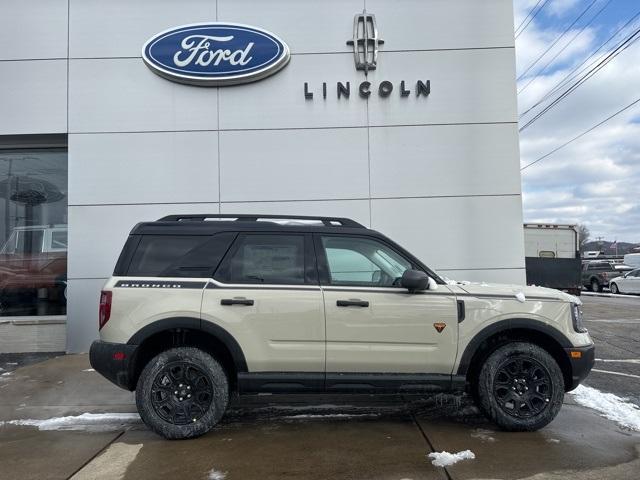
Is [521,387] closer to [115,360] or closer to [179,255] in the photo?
[179,255]

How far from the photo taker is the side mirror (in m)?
4.68

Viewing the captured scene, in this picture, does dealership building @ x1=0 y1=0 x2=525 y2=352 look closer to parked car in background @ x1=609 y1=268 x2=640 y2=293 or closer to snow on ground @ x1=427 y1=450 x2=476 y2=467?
snow on ground @ x1=427 y1=450 x2=476 y2=467

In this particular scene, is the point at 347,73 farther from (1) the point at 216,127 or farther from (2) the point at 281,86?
(1) the point at 216,127

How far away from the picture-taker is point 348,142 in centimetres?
948

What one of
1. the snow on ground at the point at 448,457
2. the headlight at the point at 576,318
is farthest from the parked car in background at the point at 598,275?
the snow on ground at the point at 448,457

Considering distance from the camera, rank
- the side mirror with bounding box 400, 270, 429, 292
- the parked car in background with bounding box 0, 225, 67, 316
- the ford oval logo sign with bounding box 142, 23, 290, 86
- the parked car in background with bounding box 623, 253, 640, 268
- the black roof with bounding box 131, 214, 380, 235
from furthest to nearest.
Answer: the parked car in background with bounding box 623, 253, 640, 268, the parked car in background with bounding box 0, 225, 67, 316, the ford oval logo sign with bounding box 142, 23, 290, 86, the black roof with bounding box 131, 214, 380, 235, the side mirror with bounding box 400, 270, 429, 292

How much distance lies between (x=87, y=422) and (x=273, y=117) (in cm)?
604

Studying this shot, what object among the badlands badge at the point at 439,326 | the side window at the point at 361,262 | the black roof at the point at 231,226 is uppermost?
the black roof at the point at 231,226

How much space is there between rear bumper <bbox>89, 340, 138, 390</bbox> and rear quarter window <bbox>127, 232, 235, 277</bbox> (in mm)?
690

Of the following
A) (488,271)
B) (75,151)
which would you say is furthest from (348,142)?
(75,151)

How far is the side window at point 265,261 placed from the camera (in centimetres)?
492

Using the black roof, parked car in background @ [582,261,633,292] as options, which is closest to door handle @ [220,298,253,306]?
the black roof

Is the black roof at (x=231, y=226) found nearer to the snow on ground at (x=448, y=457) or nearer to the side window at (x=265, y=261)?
the side window at (x=265, y=261)

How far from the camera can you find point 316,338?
4797 millimetres
